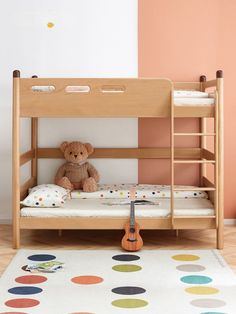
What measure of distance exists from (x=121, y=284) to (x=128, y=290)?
4.3 inches

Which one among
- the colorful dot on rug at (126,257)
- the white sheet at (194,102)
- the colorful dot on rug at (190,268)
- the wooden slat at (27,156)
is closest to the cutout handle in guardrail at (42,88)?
the wooden slat at (27,156)

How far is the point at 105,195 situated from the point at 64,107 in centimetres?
79

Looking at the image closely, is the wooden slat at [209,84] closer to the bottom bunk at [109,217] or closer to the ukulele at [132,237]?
the bottom bunk at [109,217]

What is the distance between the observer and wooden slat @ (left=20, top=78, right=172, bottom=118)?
415 centimetres

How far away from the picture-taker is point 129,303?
10.2 feet

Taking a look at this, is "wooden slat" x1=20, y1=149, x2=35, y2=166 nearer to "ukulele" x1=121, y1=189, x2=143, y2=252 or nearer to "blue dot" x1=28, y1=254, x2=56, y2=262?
"blue dot" x1=28, y1=254, x2=56, y2=262

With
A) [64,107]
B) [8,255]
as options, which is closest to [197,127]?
[64,107]

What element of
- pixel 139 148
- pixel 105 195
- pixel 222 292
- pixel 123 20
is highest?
pixel 123 20

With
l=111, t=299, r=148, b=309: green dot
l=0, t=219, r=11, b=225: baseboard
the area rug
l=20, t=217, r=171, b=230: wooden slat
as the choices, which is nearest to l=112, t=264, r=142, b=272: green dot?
the area rug

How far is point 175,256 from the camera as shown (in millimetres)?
4027

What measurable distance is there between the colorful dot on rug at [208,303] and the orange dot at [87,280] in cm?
58

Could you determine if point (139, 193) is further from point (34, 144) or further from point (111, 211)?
point (34, 144)

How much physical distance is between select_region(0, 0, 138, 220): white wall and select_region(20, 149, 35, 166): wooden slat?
0.29 meters

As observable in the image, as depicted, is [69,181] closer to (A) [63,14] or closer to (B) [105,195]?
(B) [105,195]
